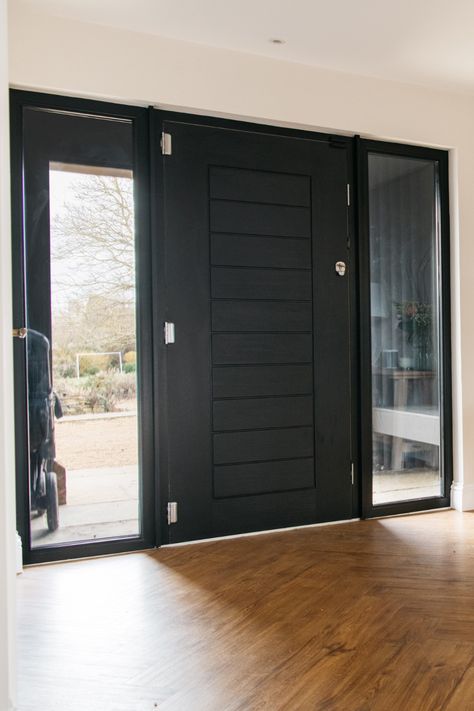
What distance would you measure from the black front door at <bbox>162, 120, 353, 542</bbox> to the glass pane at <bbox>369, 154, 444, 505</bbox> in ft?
0.87

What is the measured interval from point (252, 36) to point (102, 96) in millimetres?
877

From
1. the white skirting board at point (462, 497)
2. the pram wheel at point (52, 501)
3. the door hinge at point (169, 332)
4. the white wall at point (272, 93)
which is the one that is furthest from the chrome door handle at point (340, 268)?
the pram wheel at point (52, 501)

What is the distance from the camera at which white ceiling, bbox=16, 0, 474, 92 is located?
317 centimetres

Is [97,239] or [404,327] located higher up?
[97,239]

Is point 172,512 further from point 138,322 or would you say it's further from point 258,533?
point 138,322

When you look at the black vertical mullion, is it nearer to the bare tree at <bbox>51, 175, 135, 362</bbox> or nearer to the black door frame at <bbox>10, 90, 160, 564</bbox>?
the black door frame at <bbox>10, 90, 160, 564</bbox>

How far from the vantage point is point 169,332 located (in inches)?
141

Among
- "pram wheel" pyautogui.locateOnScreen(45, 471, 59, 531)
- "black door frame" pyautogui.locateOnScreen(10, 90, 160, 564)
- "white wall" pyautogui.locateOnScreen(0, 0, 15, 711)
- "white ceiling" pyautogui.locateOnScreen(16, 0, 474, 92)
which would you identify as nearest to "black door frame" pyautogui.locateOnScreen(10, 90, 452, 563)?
"black door frame" pyautogui.locateOnScreen(10, 90, 160, 564)

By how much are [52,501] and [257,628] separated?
1.38 m

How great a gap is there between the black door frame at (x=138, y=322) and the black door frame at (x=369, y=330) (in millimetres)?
1362

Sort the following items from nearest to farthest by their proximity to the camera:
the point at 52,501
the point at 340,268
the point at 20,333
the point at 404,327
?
the point at 20,333, the point at 52,501, the point at 340,268, the point at 404,327

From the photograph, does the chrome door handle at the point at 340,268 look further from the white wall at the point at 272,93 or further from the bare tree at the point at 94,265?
the bare tree at the point at 94,265

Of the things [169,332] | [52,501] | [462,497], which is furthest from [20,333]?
[462,497]

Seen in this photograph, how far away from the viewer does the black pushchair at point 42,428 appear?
3.31 m
